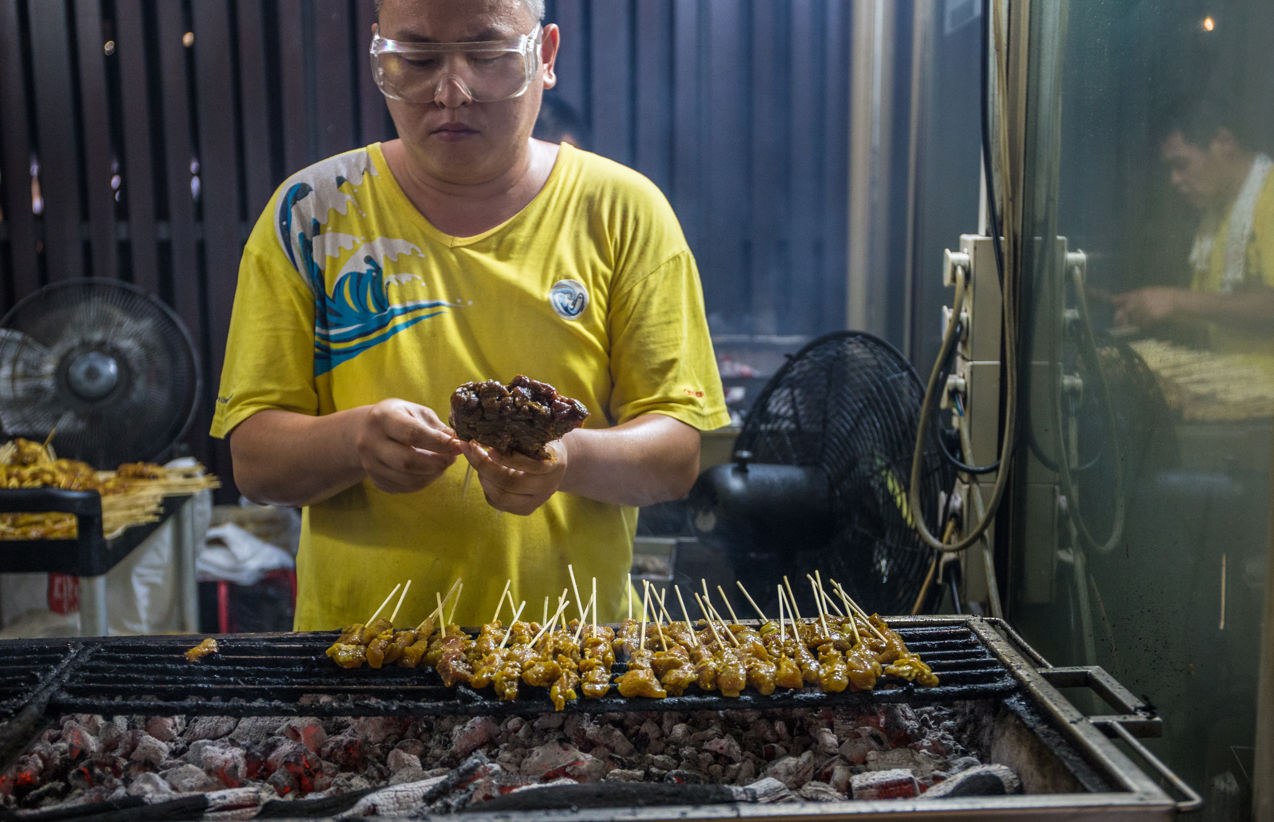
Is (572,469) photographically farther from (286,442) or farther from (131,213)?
(131,213)

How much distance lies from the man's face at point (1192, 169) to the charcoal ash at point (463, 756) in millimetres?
1098

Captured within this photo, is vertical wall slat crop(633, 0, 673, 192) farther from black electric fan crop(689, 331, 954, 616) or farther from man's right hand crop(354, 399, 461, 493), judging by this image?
man's right hand crop(354, 399, 461, 493)

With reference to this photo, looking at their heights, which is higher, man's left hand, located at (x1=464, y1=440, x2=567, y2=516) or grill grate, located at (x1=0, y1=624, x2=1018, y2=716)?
man's left hand, located at (x1=464, y1=440, x2=567, y2=516)

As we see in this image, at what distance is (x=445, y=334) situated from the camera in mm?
2164

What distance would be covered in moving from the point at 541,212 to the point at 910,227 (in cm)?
322

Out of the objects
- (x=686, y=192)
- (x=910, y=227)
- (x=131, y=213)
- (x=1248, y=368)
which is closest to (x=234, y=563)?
(x=131, y=213)

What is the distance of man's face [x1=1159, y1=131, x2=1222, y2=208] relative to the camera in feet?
5.80

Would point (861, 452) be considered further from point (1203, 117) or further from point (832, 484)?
point (1203, 117)

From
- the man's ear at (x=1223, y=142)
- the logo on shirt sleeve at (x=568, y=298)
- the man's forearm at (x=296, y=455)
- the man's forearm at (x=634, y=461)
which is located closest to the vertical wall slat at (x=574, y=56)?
the logo on shirt sleeve at (x=568, y=298)

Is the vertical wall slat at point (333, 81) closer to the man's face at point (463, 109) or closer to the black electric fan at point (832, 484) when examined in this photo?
the black electric fan at point (832, 484)

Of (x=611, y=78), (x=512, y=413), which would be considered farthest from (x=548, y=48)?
(x=611, y=78)

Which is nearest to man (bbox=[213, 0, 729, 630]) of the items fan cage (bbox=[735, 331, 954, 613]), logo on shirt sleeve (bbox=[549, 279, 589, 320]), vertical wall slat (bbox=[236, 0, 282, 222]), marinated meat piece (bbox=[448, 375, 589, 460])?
logo on shirt sleeve (bbox=[549, 279, 589, 320])

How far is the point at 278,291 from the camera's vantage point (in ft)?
6.85

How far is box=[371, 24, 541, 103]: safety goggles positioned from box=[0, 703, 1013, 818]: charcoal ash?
50.0 inches
